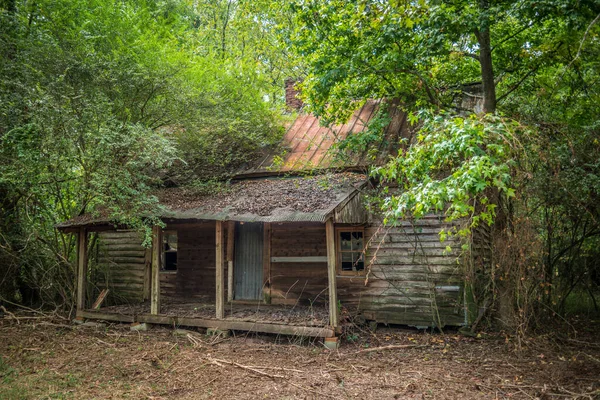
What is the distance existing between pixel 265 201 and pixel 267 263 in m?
2.55

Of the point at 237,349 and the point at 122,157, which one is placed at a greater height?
the point at 122,157

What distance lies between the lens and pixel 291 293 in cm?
1081

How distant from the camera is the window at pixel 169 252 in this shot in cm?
1294

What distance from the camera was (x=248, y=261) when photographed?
11500mm

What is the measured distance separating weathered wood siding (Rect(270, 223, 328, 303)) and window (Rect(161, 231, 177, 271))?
11.4ft

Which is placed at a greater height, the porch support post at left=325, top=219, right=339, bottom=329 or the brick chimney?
the brick chimney

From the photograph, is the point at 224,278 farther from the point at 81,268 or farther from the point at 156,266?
the point at 81,268

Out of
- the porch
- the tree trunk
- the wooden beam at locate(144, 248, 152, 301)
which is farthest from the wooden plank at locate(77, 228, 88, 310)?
the tree trunk

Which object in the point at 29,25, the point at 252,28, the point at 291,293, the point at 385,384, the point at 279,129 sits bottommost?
the point at 385,384

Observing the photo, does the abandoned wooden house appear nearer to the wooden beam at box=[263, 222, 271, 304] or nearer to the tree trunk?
the wooden beam at box=[263, 222, 271, 304]

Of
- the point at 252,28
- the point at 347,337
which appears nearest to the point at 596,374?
the point at 347,337

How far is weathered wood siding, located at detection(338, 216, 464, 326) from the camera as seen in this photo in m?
9.14

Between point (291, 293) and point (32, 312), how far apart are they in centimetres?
700

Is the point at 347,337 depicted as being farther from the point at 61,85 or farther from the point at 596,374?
the point at 61,85
